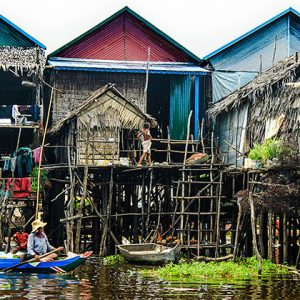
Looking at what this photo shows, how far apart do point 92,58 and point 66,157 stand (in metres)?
4.32

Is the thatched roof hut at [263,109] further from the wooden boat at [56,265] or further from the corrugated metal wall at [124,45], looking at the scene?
the wooden boat at [56,265]

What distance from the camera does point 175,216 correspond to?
2198cm

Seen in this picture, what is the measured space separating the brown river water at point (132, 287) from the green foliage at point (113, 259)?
2.64 metres

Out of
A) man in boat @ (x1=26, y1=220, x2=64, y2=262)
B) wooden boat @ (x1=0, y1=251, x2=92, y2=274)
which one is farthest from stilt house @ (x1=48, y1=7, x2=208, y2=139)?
wooden boat @ (x1=0, y1=251, x2=92, y2=274)

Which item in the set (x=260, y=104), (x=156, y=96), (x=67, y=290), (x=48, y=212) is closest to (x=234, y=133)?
(x=260, y=104)

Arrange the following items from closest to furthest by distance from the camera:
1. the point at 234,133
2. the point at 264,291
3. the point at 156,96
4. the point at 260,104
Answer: the point at 264,291 < the point at 260,104 < the point at 234,133 < the point at 156,96

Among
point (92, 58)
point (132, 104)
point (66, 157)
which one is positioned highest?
point (92, 58)

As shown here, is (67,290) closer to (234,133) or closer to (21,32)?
(234,133)

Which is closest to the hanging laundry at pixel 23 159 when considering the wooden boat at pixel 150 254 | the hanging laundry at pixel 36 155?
the hanging laundry at pixel 36 155

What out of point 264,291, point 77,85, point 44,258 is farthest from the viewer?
point 77,85

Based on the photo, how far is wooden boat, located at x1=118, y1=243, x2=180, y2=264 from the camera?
1992 centimetres

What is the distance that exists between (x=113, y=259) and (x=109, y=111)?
475 centimetres

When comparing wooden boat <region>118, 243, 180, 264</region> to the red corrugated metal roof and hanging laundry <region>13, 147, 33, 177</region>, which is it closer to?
hanging laundry <region>13, 147, 33, 177</region>

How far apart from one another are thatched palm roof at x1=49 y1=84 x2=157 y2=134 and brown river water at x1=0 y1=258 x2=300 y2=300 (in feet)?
20.7
